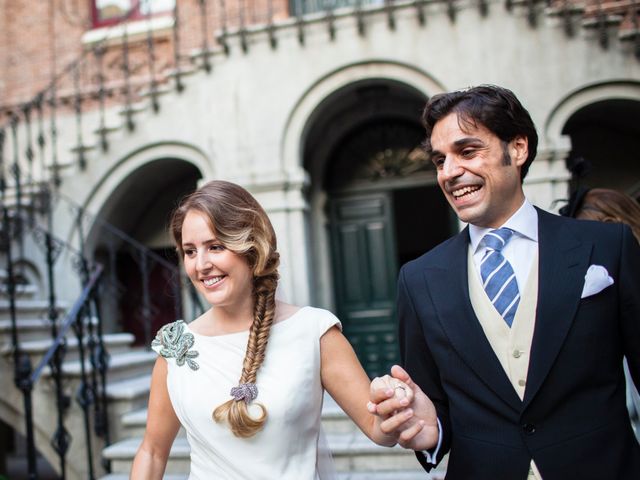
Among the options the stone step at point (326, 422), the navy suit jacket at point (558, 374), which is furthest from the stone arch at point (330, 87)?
the navy suit jacket at point (558, 374)

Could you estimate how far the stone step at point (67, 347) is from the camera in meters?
4.82

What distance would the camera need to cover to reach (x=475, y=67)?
6.22 meters

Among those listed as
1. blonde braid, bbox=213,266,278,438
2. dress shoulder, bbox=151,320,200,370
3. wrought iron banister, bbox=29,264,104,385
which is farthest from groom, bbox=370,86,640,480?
wrought iron banister, bbox=29,264,104,385

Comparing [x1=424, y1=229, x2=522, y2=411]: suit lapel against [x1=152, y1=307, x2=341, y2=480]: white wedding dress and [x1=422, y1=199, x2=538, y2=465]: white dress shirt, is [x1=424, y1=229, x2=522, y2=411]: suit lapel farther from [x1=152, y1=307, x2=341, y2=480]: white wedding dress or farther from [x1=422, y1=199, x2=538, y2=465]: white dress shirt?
[x1=152, y1=307, x2=341, y2=480]: white wedding dress

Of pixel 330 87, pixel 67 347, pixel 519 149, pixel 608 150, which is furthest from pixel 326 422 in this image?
pixel 608 150

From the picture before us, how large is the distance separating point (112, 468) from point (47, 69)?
800cm

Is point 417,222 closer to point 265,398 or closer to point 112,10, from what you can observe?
point 112,10

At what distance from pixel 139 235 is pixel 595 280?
8.20 meters

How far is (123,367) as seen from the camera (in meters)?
5.46

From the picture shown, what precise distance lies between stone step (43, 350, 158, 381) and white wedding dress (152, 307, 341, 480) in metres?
3.34

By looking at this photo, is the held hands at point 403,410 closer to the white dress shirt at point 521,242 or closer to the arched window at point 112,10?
the white dress shirt at point 521,242

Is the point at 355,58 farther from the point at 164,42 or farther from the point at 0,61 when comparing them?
the point at 0,61

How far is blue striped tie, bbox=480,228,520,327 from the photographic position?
1665 mm

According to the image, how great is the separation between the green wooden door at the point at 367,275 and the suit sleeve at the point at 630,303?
616 centimetres
